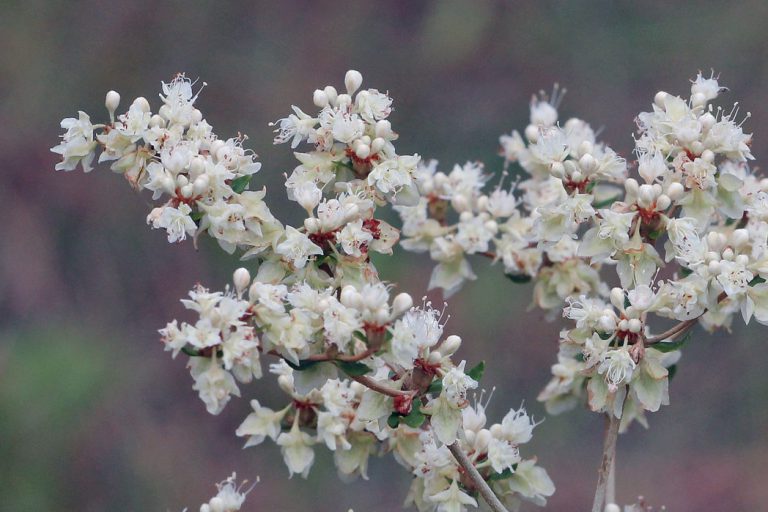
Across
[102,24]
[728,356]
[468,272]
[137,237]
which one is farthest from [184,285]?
[468,272]

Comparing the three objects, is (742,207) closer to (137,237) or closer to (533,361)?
(533,361)

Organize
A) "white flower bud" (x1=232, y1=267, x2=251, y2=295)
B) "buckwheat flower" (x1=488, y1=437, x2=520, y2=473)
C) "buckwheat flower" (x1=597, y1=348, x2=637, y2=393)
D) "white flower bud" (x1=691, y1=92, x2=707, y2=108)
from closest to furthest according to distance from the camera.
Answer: "white flower bud" (x1=232, y1=267, x2=251, y2=295) → "buckwheat flower" (x1=597, y1=348, x2=637, y2=393) → "buckwheat flower" (x1=488, y1=437, x2=520, y2=473) → "white flower bud" (x1=691, y1=92, x2=707, y2=108)

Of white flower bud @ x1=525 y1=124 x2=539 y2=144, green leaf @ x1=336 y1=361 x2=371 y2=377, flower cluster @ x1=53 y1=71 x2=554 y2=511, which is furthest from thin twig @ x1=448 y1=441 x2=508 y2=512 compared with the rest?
white flower bud @ x1=525 y1=124 x2=539 y2=144

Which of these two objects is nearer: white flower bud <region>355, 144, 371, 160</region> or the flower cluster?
the flower cluster

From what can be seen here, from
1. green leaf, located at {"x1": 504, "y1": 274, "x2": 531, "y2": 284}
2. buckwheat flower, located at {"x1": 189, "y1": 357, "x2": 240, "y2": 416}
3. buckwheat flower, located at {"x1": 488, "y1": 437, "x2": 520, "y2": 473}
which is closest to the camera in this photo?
buckwheat flower, located at {"x1": 189, "y1": 357, "x2": 240, "y2": 416}

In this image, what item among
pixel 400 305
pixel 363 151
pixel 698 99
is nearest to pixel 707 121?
pixel 698 99

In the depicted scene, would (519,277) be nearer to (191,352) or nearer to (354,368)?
(354,368)

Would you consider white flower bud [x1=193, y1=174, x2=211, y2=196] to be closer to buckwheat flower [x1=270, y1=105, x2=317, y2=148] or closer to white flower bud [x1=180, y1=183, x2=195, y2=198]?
white flower bud [x1=180, y1=183, x2=195, y2=198]

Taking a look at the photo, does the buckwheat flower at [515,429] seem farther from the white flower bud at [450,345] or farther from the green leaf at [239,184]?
the green leaf at [239,184]
